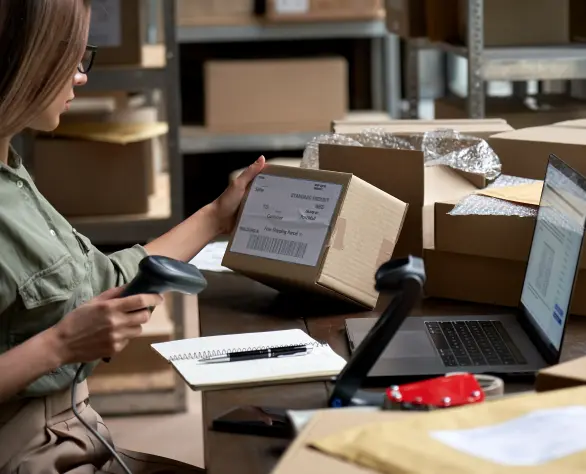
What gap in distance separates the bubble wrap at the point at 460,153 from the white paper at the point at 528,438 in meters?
1.00

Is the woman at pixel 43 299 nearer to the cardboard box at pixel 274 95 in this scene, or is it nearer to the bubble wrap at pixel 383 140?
the bubble wrap at pixel 383 140

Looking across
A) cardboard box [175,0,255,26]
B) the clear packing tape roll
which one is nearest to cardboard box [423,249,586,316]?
the clear packing tape roll

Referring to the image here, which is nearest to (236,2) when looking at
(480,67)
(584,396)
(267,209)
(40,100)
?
(480,67)

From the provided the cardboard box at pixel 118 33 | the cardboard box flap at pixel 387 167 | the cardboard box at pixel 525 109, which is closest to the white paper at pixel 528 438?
the cardboard box flap at pixel 387 167

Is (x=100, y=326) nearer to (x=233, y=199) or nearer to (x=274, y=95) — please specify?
(x=233, y=199)

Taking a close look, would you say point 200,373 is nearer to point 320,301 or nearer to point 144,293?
point 144,293

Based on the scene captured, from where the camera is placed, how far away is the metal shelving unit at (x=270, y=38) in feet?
12.7

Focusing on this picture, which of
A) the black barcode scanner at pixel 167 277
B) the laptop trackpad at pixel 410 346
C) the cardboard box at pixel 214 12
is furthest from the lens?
the cardboard box at pixel 214 12

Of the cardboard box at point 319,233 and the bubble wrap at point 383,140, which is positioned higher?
the bubble wrap at point 383,140

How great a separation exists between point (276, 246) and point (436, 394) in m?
0.68

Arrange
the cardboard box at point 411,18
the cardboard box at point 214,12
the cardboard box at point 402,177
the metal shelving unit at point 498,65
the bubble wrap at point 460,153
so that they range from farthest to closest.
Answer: the cardboard box at point 214,12, the cardboard box at point 411,18, the metal shelving unit at point 498,65, the bubble wrap at point 460,153, the cardboard box at point 402,177

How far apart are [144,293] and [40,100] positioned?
350 mm

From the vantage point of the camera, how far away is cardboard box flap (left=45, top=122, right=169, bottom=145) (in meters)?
3.06

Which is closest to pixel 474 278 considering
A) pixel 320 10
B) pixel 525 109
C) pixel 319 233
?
pixel 319 233
